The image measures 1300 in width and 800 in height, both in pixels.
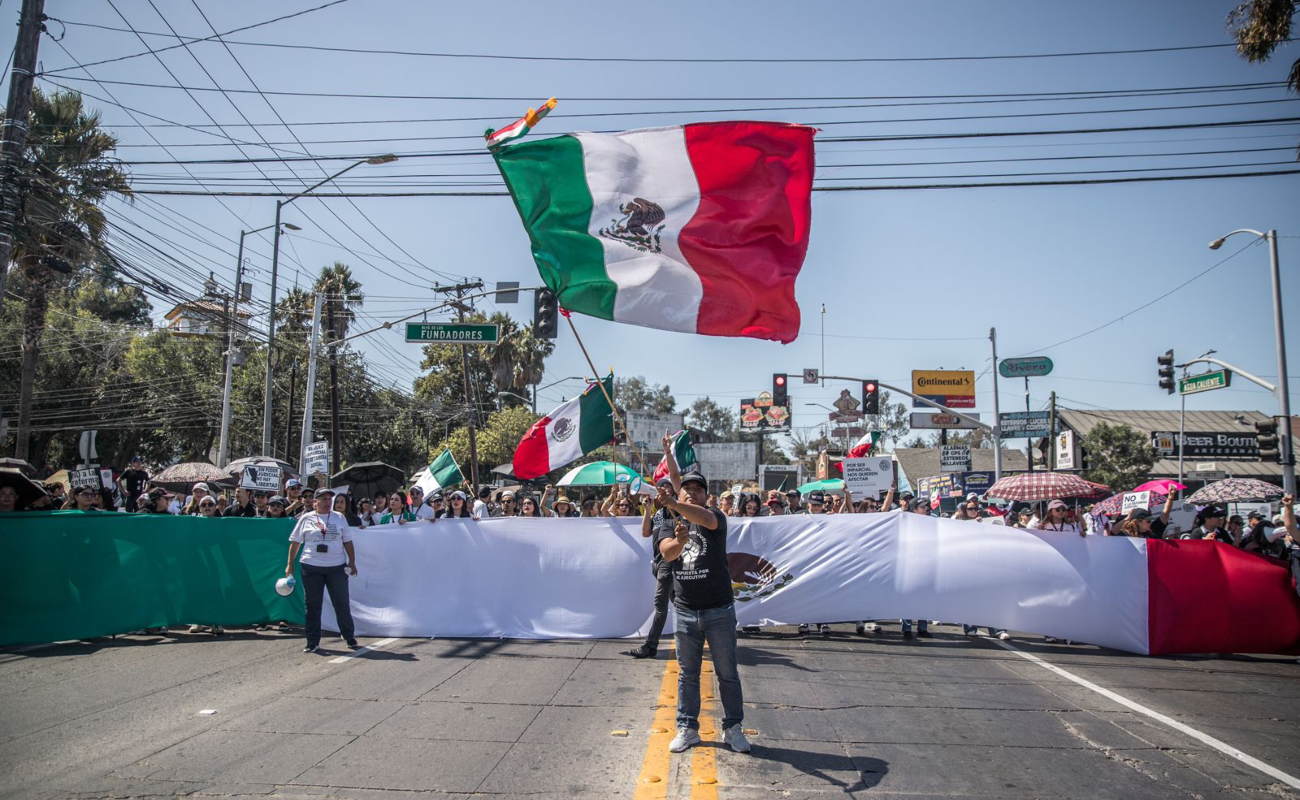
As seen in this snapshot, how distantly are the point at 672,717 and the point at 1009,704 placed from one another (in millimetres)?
2792

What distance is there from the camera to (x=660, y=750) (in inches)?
210

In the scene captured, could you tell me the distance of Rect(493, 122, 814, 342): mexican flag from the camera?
7.82m

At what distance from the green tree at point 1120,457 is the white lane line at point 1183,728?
43.3 m

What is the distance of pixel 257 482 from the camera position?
17.0 meters

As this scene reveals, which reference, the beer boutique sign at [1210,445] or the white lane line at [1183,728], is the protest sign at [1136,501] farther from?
the beer boutique sign at [1210,445]

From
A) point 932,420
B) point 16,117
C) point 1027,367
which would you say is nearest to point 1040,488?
point 16,117

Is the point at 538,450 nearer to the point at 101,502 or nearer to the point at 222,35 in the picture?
the point at 101,502

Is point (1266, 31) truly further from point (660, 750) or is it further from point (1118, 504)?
point (660, 750)

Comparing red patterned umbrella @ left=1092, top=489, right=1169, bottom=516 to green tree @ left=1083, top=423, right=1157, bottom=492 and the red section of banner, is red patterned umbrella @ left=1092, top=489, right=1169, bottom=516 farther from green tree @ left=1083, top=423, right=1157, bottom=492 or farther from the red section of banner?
green tree @ left=1083, top=423, right=1157, bottom=492

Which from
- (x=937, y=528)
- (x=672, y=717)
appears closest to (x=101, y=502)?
(x=672, y=717)

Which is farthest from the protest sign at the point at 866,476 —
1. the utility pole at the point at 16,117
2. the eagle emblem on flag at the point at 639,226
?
the utility pole at the point at 16,117

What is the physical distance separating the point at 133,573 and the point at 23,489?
2485mm

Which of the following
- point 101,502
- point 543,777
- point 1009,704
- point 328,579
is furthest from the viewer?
point 101,502

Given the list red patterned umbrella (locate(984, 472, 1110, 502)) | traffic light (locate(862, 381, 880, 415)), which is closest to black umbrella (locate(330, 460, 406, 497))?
red patterned umbrella (locate(984, 472, 1110, 502))
